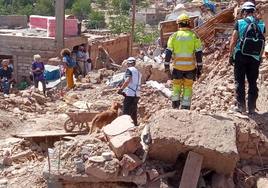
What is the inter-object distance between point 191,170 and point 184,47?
2054 mm

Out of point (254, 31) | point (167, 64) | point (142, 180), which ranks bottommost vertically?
point (142, 180)

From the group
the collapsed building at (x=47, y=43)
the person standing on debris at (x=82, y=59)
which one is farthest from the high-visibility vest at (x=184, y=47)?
the collapsed building at (x=47, y=43)

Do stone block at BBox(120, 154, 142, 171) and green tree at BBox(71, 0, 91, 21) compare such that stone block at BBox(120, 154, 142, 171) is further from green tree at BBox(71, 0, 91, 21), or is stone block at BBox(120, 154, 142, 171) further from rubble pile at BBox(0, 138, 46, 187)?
green tree at BBox(71, 0, 91, 21)

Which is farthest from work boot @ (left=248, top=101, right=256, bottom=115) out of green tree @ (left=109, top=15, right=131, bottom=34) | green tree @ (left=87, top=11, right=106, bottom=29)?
green tree @ (left=87, top=11, right=106, bottom=29)

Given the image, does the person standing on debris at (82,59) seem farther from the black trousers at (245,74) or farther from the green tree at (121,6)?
the green tree at (121,6)

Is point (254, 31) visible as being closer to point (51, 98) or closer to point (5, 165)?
point (5, 165)

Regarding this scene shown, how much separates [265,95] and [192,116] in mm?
2293

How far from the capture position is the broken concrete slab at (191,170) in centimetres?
604

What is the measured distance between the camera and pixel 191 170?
239 inches

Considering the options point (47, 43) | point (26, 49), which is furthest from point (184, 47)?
point (26, 49)

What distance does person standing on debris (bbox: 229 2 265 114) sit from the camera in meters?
7.11

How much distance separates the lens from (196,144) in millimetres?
6062

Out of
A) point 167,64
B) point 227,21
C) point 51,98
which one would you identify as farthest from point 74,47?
point 167,64

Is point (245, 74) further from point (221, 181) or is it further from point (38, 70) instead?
point (38, 70)
